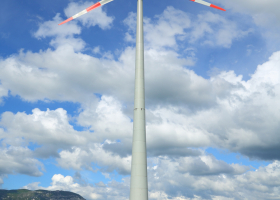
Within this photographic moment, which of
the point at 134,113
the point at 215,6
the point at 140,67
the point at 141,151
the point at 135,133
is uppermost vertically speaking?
the point at 215,6

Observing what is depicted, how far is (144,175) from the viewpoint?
4888 cm

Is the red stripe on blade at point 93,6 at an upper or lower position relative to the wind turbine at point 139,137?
upper

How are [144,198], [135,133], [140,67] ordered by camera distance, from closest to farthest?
[144,198] < [135,133] < [140,67]

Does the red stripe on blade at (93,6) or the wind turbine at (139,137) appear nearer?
the wind turbine at (139,137)

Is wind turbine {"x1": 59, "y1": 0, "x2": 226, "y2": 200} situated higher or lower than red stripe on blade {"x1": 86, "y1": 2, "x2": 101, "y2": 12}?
lower

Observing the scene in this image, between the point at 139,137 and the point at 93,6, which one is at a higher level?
the point at 93,6

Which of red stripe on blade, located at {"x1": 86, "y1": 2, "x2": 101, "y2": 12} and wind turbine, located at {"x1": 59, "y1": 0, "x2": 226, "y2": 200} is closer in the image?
wind turbine, located at {"x1": 59, "y1": 0, "x2": 226, "y2": 200}

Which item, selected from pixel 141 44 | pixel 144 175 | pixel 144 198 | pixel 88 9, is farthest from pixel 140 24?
pixel 144 198

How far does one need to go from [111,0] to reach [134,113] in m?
35.9

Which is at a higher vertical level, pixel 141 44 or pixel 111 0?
pixel 111 0

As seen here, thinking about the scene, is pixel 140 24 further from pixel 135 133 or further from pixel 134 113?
pixel 135 133

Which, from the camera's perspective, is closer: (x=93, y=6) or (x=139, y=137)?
(x=139, y=137)

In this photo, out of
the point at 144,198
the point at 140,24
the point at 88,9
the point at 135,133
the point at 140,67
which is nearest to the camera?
the point at 144,198

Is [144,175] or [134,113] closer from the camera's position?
[144,175]
